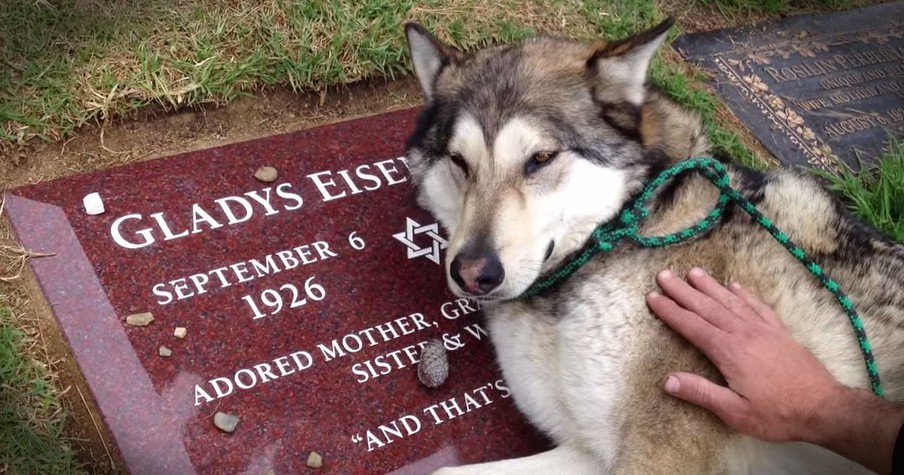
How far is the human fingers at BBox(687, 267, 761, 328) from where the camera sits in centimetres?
236

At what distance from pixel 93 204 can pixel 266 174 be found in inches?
27.5

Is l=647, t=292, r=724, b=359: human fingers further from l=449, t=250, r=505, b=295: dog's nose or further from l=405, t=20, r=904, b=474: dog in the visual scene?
l=449, t=250, r=505, b=295: dog's nose

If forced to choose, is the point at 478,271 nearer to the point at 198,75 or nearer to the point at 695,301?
the point at 695,301

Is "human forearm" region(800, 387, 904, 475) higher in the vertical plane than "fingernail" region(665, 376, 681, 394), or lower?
higher

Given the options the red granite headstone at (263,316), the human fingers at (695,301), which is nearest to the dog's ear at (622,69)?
the human fingers at (695,301)

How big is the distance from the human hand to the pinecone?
2.88 feet

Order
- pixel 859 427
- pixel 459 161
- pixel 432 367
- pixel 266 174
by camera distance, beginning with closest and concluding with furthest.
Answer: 1. pixel 859 427
2. pixel 459 161
3. pixel 432 367
4. pixel 266 174

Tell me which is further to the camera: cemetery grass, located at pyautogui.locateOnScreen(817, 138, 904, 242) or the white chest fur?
cemetery grass, located at pyautogui.locateOnScreen(817, 138, 904, 242)

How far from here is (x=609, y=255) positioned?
259 cm

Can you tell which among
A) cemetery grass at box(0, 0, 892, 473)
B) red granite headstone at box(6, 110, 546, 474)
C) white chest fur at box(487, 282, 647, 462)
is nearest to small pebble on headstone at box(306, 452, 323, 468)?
red granite headstone at box(6, 110, 546, 474)

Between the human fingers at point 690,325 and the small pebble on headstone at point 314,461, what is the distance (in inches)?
49.0

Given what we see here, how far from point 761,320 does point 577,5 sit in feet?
9.45

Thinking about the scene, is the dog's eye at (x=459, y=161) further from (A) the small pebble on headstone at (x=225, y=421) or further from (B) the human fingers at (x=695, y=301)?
(A) the small pebble on headstone at (x=225, y=421)

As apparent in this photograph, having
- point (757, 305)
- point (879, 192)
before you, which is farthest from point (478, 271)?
point (879, 192)
